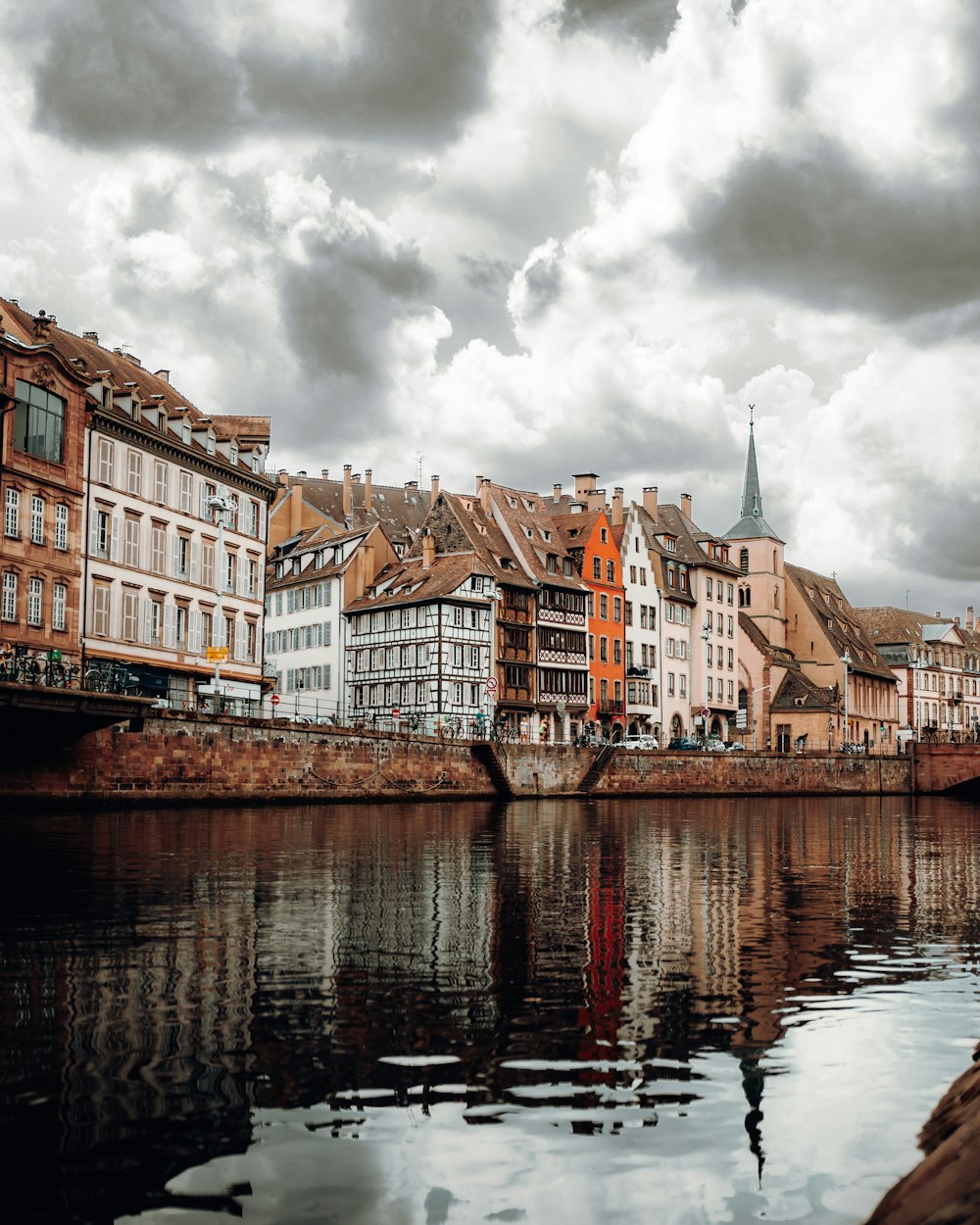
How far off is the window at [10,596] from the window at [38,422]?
482cm

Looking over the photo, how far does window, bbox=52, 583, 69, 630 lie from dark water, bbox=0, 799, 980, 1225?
1372 inches

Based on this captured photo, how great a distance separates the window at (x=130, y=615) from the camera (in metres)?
61.6

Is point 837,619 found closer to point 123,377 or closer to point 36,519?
point 123,377

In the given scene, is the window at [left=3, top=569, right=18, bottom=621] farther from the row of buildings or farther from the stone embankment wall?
the stone embankment wall

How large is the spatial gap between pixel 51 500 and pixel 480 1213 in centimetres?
5272

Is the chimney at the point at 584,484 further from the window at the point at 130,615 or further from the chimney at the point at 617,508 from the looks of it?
the window at the point at 130,615

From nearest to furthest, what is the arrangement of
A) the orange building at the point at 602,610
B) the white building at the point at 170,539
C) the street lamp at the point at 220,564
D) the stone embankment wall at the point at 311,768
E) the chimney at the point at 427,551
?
the stone embankment wall at the point at 311,768 < the white building at the point at 170,539 < the street lamp at the point at 220,564 < the chimney at the point at 427,551 < the orange building at the point at 602,610

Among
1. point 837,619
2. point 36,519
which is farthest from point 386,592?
point 837,619

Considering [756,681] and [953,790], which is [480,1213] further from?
[756,681]

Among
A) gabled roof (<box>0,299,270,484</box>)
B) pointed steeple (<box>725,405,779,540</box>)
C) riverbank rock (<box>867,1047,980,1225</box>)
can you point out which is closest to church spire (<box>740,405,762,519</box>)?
pointed steeple (<box>725,405,779,540</box>)

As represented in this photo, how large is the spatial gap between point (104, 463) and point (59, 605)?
23.6 ft

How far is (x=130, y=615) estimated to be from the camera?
62031 millimetres

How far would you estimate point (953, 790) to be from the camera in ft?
360

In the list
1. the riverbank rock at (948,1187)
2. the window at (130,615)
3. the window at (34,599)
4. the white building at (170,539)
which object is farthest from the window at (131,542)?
the riverbank rock at (948,1187)
